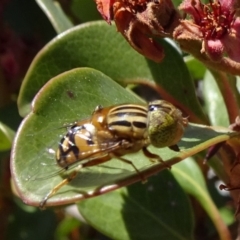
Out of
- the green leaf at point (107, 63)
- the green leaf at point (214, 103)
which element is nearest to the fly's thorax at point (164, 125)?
the green leaf at point (107, 63)

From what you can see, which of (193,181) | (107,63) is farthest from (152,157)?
(193,181)

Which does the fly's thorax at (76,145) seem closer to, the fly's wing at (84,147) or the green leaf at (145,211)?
the fly's wing at (84,147)

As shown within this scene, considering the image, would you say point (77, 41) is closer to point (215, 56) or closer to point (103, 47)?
point (103, 47)

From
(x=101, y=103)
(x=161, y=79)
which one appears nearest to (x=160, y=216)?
(x=161, y=79)

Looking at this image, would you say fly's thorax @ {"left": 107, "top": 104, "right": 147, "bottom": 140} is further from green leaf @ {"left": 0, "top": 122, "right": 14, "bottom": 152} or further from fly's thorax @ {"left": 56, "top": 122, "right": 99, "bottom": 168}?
green leaf @ {"left": 0, "top": 122, "right": 14, "bottom": 152}

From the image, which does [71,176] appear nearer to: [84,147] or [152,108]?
[84,147]

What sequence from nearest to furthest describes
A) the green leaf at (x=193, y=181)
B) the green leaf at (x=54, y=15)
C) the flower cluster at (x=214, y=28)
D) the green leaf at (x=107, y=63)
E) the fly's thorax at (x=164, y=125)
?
the flower cluster at (x=214, y=28)
the fly's thorax at (x=164, y=125)
the green leaf at (x=107, y=63)
the green leaf at (x=54, y=15)
the green leaf at (x=193, y=181)

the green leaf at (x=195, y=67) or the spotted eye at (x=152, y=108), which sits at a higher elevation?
the spotted eye at (x=152, y=108)
